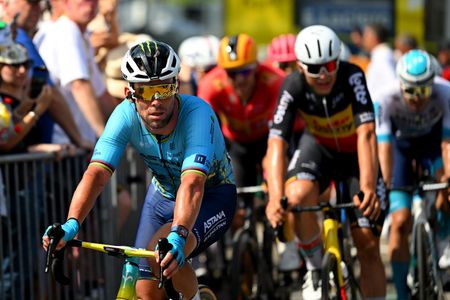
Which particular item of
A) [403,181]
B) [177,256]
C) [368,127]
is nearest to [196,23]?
[403,181]

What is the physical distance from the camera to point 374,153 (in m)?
7.77

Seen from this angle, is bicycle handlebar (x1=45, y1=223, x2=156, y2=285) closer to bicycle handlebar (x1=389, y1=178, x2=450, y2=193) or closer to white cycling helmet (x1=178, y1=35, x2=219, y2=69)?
bicycle handlebar (x1=389, y1=178, x2=450, y2=193)

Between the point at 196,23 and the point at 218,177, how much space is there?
708 inches

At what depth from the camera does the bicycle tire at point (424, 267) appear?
8.53 metres

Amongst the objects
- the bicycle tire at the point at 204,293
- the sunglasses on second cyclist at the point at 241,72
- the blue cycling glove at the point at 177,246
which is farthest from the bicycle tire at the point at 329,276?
the sunglasses on second cyclist at the point at 241,72

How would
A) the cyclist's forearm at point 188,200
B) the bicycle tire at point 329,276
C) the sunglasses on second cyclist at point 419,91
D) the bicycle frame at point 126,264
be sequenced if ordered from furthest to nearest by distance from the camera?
the sunglasses on second cyclist at point 419,91, the bicycle tire at point 329,276, the cyclist's forearm at point 188,200, the bicycle frame at point 126,264

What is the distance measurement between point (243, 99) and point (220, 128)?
11.2ft

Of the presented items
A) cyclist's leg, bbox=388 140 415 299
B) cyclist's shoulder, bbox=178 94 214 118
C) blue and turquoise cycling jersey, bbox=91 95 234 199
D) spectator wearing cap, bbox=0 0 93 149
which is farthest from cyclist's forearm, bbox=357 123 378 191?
spectator wearing cap, bbox=0 0 93 149

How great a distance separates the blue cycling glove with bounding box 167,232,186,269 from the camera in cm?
545

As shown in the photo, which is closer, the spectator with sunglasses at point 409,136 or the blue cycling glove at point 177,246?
the blue cycling glove at point 177,246

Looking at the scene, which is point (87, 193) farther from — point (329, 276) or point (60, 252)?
point (329, 276)

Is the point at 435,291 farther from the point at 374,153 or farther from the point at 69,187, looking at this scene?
the point at 69,187

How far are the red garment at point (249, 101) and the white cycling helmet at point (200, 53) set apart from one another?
197cm

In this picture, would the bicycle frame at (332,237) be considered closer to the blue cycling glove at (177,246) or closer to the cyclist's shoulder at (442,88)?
the cyclist's shoulder at (442,88)
